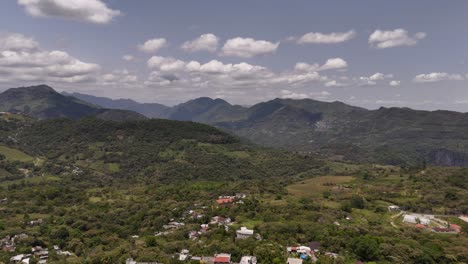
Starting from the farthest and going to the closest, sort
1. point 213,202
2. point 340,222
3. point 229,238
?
1. point 213,202
2. point 340,222
3. point 229,238

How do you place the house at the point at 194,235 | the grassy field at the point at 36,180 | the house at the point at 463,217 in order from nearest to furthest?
the house at the point at 194,235 → the house at the point at 463,217 → the grassy field at the point at 36,180

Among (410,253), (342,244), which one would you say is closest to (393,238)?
(410,253)

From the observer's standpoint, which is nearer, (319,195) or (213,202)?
(213,202)

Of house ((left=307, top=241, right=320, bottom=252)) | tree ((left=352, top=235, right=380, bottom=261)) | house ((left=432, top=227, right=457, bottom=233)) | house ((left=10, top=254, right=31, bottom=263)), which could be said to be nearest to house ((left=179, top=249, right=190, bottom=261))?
house ((left=307, top=241, right=320, bottom=252))

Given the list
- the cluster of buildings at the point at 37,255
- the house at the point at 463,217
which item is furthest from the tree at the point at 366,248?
the cluster of buildings at the point at 37,255

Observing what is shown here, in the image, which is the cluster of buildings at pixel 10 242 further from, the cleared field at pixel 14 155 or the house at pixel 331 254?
the cleared field at pixel 14 155

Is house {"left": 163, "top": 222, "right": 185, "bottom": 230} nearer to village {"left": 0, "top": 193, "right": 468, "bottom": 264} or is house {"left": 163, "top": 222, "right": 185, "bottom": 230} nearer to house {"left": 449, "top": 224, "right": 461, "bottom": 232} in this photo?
village {"left": 0, "top": 193, "right": 468, "bottom": 264}

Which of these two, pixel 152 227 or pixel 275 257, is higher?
pixel 275 257

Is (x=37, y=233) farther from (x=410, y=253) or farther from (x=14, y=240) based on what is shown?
(x=410, y=253)
